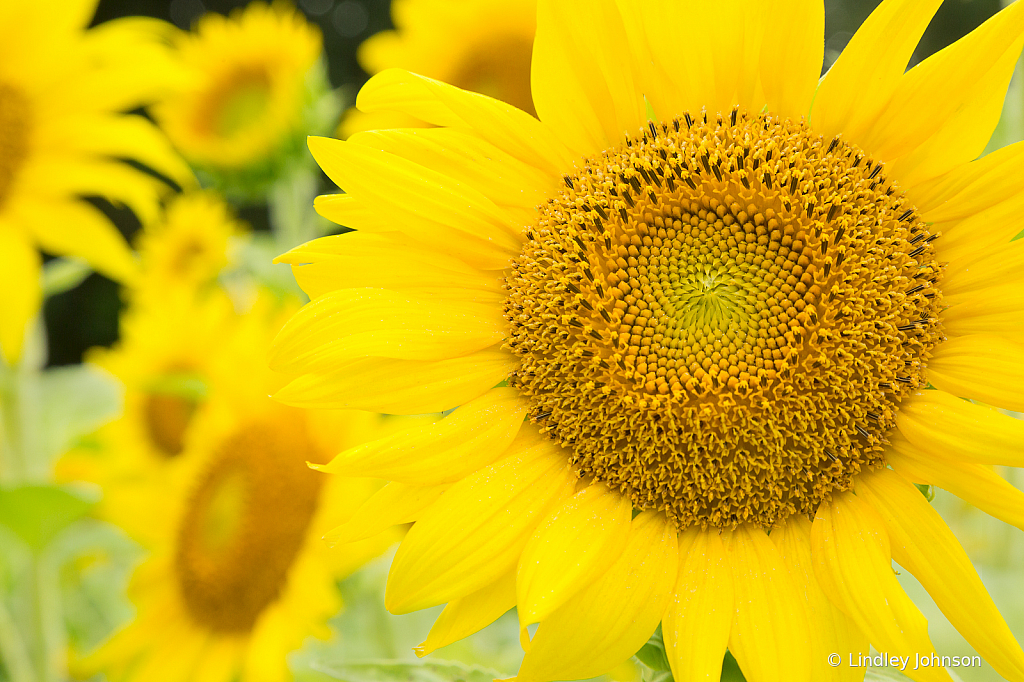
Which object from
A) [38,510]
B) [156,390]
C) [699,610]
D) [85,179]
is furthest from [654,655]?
[85,179]

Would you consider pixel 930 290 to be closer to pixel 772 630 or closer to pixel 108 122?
pixel 772 630

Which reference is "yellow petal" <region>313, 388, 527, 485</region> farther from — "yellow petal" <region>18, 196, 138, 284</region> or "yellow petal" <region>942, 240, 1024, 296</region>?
"yellow petal" <region>18, 196, 138, 284</region>

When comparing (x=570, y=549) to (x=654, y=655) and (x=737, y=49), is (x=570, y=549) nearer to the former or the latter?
(x=654, y=655)

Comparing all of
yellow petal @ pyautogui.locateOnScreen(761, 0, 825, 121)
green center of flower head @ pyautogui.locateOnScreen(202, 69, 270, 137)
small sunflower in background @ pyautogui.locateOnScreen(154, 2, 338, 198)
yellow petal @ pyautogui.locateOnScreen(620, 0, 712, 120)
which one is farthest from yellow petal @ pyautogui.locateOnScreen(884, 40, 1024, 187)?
green center of flower head @ pyautogui.locateOnScreen(202, 69, 270, 137)

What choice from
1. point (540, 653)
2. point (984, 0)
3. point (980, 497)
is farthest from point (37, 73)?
point (984, 0)

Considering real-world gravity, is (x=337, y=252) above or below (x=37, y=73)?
above

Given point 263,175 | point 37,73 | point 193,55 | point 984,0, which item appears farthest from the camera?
point 193,55
